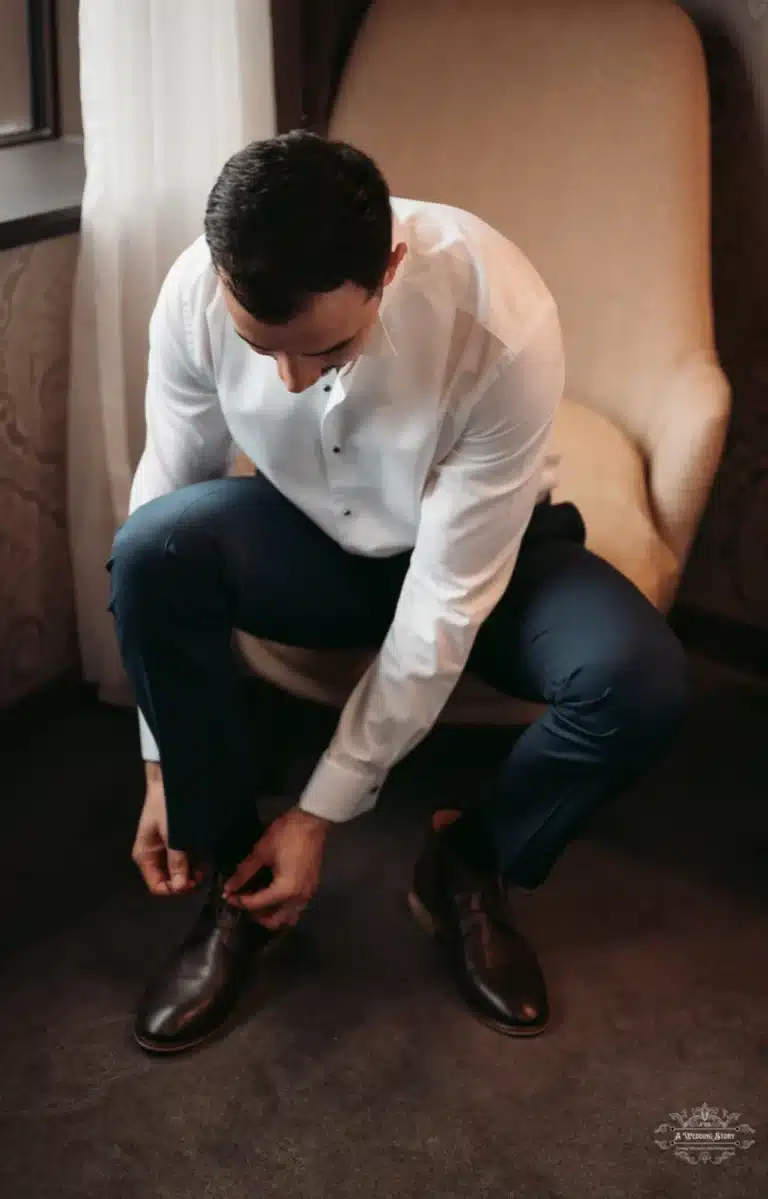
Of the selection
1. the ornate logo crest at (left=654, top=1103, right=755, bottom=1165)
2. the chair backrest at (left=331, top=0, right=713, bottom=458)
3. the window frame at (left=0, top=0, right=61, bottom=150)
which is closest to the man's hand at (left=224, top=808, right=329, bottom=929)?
the ornate logo crest at (left=654, top=1103, right=755, bottom=1165)

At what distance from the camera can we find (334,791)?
3.83 ft

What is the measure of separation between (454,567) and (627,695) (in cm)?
20

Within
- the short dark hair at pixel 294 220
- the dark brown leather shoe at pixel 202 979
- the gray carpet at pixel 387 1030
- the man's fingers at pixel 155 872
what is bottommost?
the gray carpet at pixel 387 1030

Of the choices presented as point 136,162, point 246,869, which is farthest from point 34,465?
point 246,869

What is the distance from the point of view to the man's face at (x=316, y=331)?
88 centimetres

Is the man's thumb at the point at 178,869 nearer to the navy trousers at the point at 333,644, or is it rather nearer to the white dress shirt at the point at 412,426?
the navy trousers at the point at 333,644

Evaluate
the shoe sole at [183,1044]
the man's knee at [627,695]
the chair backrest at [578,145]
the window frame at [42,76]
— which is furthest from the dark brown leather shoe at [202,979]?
the window frame at [42,76]

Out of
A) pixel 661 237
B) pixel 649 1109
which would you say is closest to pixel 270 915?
pixel 649 1109

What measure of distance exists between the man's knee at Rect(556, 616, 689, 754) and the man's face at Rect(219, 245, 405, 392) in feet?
1.27

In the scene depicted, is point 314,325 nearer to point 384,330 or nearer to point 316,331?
point 316,331

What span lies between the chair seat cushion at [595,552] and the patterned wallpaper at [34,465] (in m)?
0.39

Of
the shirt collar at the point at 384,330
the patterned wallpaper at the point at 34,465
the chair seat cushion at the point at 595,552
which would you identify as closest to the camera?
the shirt collar at the point at 384,330

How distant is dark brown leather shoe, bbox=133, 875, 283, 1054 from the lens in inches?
47.1

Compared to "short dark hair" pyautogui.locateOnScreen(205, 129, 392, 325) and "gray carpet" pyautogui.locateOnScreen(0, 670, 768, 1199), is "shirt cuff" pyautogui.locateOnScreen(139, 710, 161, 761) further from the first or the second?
"short dark hair" pyautogui.locateOnScreen(205, 129, 392, 325)
